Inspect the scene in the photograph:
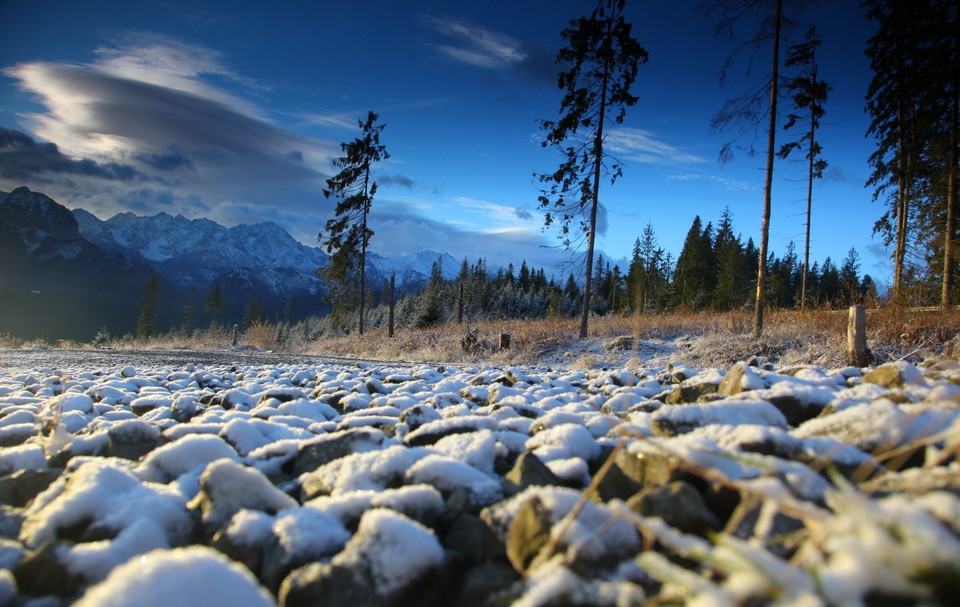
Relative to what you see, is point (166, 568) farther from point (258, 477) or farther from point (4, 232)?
point (4, 232)

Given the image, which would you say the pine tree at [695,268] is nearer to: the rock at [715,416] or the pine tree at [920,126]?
the pine tree at [920,126]

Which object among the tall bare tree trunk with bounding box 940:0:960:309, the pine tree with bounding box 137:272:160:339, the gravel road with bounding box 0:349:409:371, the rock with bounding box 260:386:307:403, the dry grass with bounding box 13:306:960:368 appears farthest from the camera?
the pine tree with bounding box 137:272:160:339

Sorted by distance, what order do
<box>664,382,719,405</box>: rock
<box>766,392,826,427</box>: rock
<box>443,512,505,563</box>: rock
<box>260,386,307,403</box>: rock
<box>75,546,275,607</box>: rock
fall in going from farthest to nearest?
<box>260,386,307,403</box>: rock < <box>664,382,719,405</box>: rock < <box>766,392,826,427</box>: rock < <box>443,512,505,563</box>: rock < <box>75,546,275,607</box>: rock

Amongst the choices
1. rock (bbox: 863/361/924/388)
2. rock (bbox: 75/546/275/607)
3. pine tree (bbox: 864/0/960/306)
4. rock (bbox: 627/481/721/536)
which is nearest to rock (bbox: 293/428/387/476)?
rock (bbox: 75/546/275/607)

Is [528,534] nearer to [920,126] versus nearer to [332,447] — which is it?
[332,447]

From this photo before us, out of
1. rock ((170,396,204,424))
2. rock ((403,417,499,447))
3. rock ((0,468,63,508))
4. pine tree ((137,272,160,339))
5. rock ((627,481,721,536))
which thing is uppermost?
rock ((627,481,721,536))

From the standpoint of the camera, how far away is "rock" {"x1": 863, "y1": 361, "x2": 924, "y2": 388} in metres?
2.13

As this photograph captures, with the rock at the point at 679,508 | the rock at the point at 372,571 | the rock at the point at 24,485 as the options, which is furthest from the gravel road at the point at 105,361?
the rock at the point at 679,508

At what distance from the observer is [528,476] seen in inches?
65.3

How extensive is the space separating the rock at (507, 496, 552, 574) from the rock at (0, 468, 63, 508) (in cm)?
184

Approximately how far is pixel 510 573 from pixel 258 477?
3.08 ft

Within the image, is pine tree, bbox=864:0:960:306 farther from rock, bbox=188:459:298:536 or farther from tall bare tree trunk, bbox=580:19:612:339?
rock, bbox=188:459:298:536

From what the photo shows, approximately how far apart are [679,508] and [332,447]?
59.4 inches

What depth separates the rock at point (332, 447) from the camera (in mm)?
2008
